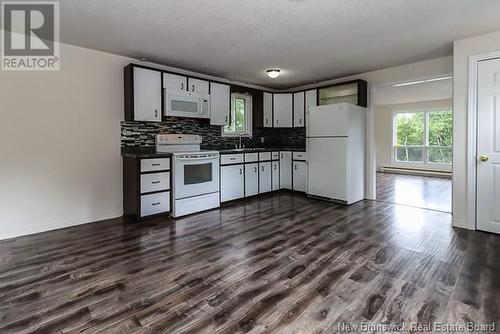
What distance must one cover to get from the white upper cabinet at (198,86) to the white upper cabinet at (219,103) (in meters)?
0.12

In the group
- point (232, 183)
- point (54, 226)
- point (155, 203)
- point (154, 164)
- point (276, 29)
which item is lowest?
point (54, 226)

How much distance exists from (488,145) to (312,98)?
9.80 feet

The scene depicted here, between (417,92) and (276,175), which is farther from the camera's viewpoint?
(417,92)

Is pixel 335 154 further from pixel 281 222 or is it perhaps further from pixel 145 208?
pixel 145 208

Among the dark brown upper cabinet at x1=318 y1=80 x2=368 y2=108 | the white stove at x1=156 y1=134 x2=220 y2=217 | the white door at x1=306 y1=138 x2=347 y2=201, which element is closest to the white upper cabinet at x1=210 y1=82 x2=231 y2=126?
the white stove at x1=156 y1=134 x2=220 y2=217

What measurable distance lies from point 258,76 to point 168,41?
2.25m

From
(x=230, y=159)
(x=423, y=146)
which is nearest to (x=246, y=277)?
(x=230, y=159)

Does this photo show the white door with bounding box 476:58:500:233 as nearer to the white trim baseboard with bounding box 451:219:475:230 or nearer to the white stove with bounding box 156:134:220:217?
the white trim baseboard with bounding box 451:219:475:230

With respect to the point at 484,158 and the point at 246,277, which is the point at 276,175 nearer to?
the point at 484,158

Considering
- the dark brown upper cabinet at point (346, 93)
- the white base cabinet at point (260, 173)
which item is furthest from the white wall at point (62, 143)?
the dark brown upper cabinet at point (346, 93)

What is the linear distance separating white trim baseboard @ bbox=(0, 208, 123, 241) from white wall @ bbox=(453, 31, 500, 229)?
4695 mm

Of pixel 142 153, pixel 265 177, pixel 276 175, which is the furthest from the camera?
pixel 276 175

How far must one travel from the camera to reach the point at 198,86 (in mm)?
4594

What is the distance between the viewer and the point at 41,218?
3396 millimetres
